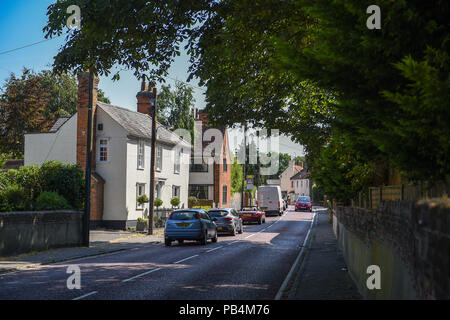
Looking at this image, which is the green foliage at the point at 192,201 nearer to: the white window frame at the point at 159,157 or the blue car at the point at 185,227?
the white window frame at the point at 159,157

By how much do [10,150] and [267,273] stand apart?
1788 inches

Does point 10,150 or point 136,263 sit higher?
point 10,150

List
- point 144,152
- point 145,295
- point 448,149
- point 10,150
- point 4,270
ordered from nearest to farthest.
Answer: point 448,149, point 145,295, point 4,270, point 144,152, point 10,150

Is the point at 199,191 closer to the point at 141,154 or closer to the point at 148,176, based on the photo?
the point at 148,176

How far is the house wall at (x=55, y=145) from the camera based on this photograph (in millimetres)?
36781

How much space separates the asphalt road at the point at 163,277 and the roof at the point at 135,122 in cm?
1770

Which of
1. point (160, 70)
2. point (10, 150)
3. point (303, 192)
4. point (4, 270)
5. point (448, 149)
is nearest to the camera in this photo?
point (448, 149)

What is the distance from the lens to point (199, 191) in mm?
54750

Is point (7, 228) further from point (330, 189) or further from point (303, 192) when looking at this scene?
point (303, 192)

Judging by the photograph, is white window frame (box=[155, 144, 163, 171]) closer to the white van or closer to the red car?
the red car

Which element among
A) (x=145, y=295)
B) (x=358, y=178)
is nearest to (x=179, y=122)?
(x=358, y=178)

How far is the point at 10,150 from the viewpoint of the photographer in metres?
51.8

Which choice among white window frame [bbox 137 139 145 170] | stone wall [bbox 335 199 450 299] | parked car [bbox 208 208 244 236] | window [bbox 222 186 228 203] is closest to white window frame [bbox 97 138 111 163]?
white window frame [bbox 137 139 145 170]

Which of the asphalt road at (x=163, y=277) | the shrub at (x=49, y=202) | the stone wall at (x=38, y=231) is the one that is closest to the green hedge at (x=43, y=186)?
the shrub at (x=49, y=202)
